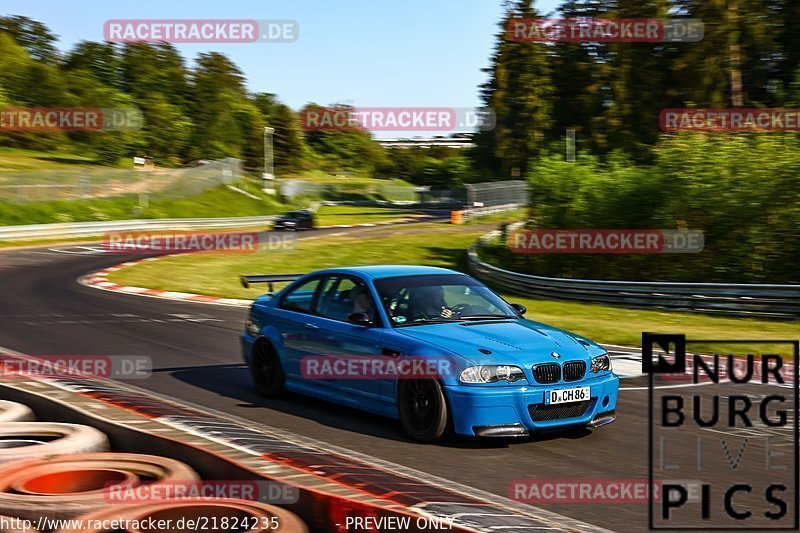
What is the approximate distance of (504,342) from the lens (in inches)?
314

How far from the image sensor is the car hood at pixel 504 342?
305 inches

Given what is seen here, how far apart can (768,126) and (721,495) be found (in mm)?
21720

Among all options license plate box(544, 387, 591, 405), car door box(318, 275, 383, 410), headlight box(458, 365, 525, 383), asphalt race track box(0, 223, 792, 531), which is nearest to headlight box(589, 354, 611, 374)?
license plate box(544, 387, 591, 405)

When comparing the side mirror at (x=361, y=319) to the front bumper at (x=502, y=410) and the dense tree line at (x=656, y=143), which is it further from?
the dense tree line at (x=656, y=143)

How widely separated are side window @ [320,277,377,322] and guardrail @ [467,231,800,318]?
43.6 ft

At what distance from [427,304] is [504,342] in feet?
3.53

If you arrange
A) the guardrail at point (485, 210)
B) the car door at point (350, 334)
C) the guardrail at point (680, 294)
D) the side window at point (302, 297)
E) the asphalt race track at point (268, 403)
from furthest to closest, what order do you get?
the guardrail at point (485, 210) < the guardrail at point (680, 294) < the side window at point (302, 297) < the car door at point (350, 334) < the asphalt race track at point (268, 403)

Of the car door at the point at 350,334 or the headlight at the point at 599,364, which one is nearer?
the headlight at the point at 599,364

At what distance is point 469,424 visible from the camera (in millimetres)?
7621

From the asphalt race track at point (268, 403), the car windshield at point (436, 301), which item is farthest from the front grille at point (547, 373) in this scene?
the car windshield at point (436, 301)

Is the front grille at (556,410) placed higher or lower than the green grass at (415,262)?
higher

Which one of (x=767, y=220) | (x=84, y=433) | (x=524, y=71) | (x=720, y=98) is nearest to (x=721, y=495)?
(x=84, y=433)

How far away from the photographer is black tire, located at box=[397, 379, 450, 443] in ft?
25.5

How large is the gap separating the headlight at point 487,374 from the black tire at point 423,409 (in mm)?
251
